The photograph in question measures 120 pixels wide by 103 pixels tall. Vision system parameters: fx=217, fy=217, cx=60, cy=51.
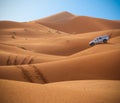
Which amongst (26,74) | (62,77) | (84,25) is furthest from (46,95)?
(84,25)

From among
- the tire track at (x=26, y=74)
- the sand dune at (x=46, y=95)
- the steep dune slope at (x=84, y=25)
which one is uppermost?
the sand dune at (x=46, y=95)

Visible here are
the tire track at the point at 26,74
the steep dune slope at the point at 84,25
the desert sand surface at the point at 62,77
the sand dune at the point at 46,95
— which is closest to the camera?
the sand dune at the point at 46,95

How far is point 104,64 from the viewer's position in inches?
327

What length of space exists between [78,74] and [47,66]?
1.39 meters

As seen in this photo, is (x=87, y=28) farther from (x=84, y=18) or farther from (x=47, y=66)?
(x=47, y=66)

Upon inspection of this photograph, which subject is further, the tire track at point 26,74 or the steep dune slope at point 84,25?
the steep dune slope at point 84,25

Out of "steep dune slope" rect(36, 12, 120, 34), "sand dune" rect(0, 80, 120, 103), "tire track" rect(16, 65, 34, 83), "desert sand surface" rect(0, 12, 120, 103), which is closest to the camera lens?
"sand dune" rect(0, 80, 120, 103)

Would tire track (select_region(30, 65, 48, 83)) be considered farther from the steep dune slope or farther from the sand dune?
the steep dune slope

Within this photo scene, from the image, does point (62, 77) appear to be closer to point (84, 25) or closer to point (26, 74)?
point (26, 74)

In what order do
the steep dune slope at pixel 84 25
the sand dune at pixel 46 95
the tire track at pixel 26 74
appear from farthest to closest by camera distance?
the steep dune slope at pixel 84 25, the tire track at pixel 26 74, the sand dune at pixel 46 95

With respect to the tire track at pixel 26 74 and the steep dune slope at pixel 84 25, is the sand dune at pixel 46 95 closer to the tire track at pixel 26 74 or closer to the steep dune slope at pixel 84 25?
the tire track at pixel 26 74

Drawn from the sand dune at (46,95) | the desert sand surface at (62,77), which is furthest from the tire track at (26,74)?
the sand dune at (46,95)

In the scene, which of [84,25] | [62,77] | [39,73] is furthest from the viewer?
[84,25]

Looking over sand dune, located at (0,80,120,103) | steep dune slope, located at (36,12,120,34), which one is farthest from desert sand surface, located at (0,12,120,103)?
steep dune slope, located at (36,12,120,34)
